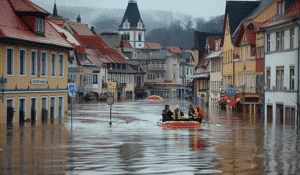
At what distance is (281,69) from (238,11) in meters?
30.1

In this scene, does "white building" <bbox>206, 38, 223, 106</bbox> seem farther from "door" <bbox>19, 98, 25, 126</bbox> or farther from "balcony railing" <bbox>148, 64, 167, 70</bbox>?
"balcony railing" <bbox>148, 64, 167, 70</bbox>

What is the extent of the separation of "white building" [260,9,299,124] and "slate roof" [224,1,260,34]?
2551 cm

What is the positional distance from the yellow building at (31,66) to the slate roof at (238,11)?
32287mm

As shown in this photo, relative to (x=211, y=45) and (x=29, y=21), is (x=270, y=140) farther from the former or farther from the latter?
(x=211, y=45)

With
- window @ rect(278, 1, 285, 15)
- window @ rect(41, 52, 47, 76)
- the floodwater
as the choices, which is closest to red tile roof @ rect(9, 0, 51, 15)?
window @ rect(41, 52, 47, 76)

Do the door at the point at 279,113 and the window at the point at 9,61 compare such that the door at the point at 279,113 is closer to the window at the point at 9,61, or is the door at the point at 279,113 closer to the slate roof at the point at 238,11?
the window at the point at 9,61

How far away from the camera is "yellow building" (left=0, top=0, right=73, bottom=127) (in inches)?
A: 1427

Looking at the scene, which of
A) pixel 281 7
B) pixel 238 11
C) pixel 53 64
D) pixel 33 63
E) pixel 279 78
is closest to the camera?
pixel 33 63

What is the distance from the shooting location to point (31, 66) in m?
39.6

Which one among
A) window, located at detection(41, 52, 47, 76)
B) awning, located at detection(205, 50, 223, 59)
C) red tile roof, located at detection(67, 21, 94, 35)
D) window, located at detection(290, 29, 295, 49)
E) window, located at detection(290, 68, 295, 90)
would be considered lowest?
window, located at detection(290, 68, 295, 90)

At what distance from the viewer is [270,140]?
27.1m

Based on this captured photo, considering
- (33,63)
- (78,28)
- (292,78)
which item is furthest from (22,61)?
(78,28)

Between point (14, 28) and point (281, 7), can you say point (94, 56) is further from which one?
point (14, 28)

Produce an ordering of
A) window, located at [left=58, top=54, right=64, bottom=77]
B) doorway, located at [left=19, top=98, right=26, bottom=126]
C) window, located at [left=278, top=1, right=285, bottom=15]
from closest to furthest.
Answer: doorway, located at [left=19, top=98, right=26, bottom=126] → window, located at [left=58, top=54, right=64, bottom=77] → window, located at [left=278, top=1, right=285, bottom=15]
